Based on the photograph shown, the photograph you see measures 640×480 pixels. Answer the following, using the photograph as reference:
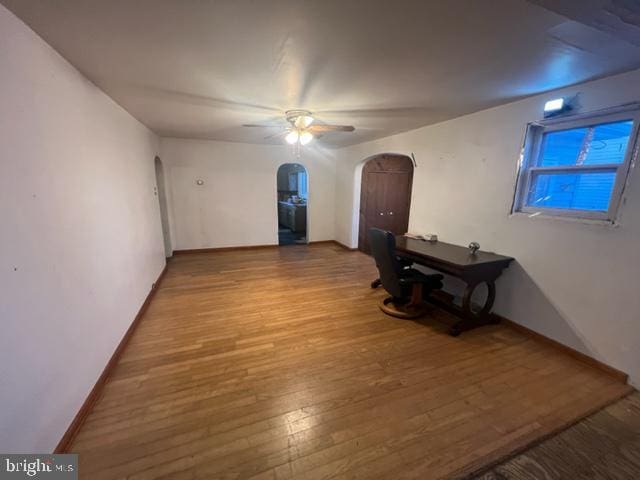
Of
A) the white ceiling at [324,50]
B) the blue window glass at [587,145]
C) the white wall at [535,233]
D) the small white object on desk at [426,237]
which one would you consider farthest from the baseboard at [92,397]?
the blue window glass at [587,145]

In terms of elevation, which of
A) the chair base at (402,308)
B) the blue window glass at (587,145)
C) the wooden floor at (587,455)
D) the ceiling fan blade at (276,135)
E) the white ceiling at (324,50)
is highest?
the ceiling fan blade at (276,135)

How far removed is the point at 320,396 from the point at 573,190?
292 cm

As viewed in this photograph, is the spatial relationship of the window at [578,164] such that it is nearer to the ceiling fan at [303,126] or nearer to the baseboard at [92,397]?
the ceiling fan at [303,126]

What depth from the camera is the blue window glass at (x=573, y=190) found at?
213cm

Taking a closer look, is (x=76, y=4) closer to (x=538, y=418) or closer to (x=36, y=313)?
(x=36, y=313)

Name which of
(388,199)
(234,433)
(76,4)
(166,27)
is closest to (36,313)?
(234,433)

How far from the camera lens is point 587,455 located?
1464 millimetres

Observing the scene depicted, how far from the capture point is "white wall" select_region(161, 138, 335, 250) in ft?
16.7

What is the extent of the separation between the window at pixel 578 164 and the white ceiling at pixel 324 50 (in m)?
0.39

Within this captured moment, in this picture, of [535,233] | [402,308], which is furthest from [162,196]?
A: [535,233]

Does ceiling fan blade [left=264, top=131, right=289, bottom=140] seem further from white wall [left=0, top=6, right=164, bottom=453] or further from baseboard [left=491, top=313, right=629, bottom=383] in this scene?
baseboard [left=491, top=313, right=629, bottom=383]

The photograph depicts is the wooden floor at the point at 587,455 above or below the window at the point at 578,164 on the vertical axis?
below

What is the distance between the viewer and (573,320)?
229 centimetres

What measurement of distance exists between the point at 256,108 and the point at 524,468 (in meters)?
3.60
